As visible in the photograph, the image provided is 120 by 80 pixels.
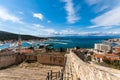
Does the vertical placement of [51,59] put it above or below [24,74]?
above

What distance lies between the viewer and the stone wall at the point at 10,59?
45.1 feet

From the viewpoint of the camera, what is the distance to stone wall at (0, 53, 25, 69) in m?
13.7

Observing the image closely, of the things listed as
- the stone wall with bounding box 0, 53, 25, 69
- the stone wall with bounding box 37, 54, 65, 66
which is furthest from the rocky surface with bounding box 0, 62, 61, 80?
the stone wall with bounding box 0, 53, 25, 69

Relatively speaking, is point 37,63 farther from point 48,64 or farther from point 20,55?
point 20,55

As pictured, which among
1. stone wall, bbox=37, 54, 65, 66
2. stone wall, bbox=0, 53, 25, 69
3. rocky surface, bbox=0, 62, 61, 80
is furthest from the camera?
stone wall, bbox=37, 54, 65, 66

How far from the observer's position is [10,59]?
1485 centimetres

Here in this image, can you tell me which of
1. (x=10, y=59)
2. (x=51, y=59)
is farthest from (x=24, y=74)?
(x=51, y=59)

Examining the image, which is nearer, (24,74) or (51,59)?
(24,74)

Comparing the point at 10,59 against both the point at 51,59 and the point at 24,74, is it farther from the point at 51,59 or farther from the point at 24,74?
the point at 24,74

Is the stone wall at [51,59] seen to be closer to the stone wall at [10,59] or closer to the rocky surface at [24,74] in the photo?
the rocky surface at [24,74]

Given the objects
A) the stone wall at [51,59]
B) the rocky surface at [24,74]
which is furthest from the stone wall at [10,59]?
the stone wall at [51,59]

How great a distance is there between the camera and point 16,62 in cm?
1573

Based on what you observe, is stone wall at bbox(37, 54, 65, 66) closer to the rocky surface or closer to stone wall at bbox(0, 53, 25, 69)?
the rocky surface

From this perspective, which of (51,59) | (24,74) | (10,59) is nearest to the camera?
(24,74)
